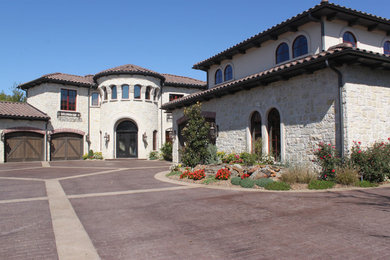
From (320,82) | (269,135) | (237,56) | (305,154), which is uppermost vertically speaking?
(237,56)

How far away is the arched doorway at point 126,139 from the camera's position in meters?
26.7

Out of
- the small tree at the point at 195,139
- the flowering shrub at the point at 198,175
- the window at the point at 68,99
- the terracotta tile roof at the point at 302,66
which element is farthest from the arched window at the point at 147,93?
the flowering shrub at the point at 198,175

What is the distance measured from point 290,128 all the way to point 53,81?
73.2ft

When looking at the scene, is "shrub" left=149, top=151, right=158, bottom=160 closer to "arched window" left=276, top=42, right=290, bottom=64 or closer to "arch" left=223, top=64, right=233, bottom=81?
"arch" left=223, top=64, right=233, bottom=81

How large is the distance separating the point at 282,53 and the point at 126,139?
55.9 ft

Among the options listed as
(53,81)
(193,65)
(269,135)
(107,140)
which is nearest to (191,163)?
(269,135)

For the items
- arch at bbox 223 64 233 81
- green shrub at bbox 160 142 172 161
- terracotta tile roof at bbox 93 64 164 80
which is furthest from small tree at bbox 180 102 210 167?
terracotta tile roof at bbox 93 64 164 80

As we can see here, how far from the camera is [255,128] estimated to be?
563 inches

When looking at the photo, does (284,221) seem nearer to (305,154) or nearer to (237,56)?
(305,154)

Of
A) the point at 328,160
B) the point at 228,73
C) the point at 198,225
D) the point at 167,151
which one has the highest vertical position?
the point at 228,73

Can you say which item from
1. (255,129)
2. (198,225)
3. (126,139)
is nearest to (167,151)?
(126,139)

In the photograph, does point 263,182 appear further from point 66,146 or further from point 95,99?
point 95,99

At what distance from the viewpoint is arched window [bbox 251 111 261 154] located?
554 inches

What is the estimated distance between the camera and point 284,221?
18.1ft
